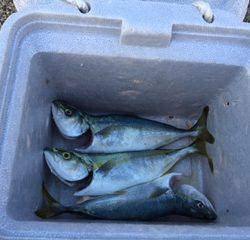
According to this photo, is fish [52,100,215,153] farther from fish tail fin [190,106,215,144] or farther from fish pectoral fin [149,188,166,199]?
fish pectoral fin [149,188,166,199]

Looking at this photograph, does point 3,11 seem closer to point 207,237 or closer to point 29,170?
point 29,170

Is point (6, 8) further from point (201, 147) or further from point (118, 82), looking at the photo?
point (201, 147)

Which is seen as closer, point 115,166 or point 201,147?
point 115,166

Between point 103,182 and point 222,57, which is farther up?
point 222,57

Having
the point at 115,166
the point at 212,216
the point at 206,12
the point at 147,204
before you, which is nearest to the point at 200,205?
the point at 212,216

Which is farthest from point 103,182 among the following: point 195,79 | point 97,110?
point 195,79

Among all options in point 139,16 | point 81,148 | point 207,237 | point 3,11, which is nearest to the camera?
point 207,237
